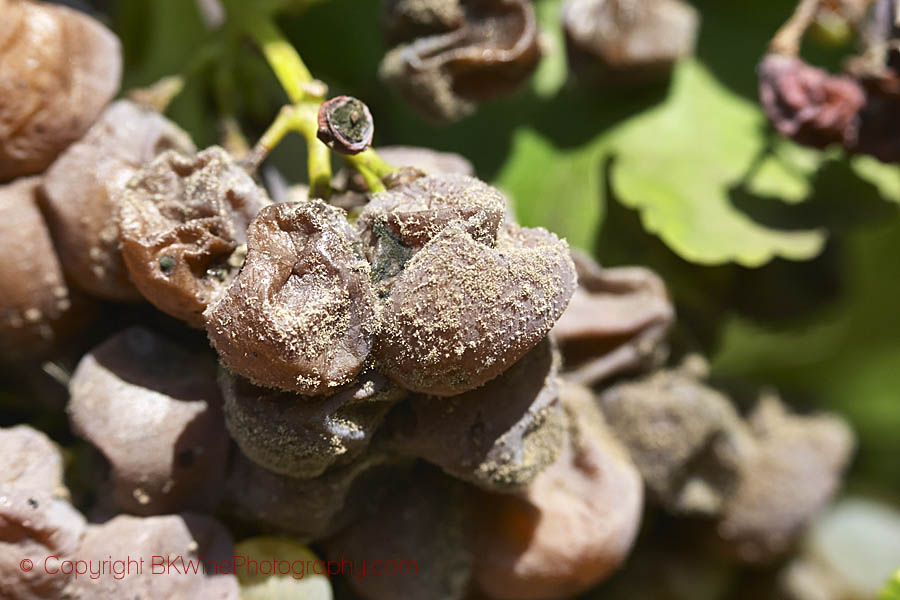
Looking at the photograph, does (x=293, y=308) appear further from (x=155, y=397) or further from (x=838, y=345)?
(x=838, y=345)

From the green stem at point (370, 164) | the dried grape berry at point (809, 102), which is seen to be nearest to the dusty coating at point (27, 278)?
the green stem at point (370, 164)

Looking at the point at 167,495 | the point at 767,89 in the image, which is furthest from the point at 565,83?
the point at 167,495

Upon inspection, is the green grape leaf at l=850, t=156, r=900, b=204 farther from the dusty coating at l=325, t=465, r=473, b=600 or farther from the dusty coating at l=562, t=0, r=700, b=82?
the dusty coating at l=325, t=465, r=473, b=600

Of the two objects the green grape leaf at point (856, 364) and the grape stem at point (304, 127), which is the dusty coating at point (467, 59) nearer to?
the grape stem at point (304, 127)

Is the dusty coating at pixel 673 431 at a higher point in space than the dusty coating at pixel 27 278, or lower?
lower

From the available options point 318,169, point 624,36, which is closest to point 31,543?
point 318,169

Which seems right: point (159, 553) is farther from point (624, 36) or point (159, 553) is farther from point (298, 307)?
point (624, 36)

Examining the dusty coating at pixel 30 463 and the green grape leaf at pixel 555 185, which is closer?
the dusty coating at pixel 30 463
